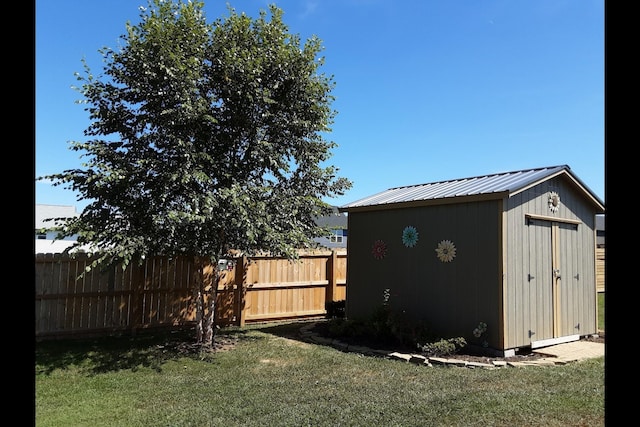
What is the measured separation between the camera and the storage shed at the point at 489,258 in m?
6.71

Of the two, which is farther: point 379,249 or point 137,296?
point 379,249

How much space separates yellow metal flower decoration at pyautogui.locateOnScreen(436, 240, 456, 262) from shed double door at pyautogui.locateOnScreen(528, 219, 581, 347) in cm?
130

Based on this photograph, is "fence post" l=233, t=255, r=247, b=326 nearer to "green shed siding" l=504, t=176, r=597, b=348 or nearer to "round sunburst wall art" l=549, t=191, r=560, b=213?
"green shed siding" l=504, t=176, r=597, b=348

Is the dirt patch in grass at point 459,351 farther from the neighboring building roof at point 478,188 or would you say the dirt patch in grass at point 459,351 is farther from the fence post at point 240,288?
the neighboring building roof at point 478,188

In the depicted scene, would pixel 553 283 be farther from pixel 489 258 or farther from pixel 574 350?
pixel 489 258

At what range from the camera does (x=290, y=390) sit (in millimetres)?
4930

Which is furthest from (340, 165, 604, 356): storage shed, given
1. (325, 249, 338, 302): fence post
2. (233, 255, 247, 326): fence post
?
(233, 255, 247, 326): fence post

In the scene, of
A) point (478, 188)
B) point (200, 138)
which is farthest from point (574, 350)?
point (200, 138)

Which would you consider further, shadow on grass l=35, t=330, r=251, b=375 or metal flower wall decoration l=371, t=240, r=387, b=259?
metal flower wall decoration l=371, t=240, r=387, b=259

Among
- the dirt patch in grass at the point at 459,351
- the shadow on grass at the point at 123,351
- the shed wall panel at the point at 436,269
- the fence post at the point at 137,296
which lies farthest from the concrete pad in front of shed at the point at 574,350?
the fence post at the point at 137,296

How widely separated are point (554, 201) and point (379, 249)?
3.34 metres

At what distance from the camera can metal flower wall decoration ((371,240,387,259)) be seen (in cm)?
844

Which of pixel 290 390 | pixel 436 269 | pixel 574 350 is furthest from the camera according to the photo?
pixel 436 269

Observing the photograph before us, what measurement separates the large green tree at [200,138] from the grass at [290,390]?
57.9 inches
